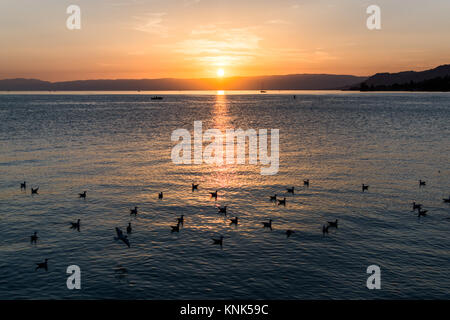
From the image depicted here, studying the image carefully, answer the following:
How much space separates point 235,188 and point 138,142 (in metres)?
41.3

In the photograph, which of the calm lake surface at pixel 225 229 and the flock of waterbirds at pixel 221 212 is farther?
the flock of waterbirds at pixel 221 212

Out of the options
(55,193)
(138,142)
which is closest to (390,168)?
(55,193)

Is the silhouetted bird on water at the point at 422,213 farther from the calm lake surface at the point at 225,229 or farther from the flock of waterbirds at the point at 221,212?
the calm lake surface at the point at 225,229

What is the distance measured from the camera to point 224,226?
1182 inches

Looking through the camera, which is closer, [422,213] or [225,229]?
[225,229]

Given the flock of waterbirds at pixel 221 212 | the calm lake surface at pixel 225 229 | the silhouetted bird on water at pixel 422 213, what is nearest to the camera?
the calm lake surface at pixel 225 229

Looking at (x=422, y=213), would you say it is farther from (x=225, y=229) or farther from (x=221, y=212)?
(x=221, y=212)

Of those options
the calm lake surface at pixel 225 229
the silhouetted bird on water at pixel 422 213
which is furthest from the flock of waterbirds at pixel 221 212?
the calm lake surface at pixel 225 229

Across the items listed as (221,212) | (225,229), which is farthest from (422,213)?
(221,212)

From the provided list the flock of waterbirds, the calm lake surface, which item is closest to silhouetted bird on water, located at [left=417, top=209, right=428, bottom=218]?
the flock of waterbirds

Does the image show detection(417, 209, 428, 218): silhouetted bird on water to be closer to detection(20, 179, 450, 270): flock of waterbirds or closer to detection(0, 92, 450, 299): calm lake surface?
detection(20, 179, 450, 270): flock of waterbirds
